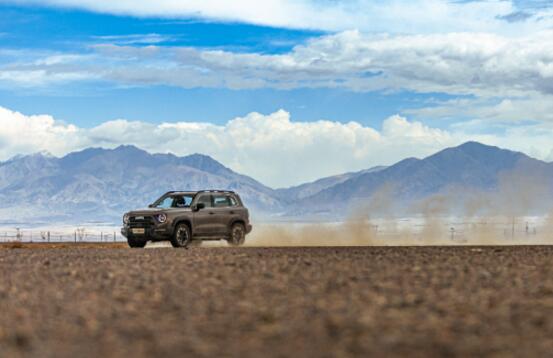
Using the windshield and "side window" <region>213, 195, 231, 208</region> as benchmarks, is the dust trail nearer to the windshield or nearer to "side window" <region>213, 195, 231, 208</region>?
"side window" <region>213, 195, 231, 208</region>

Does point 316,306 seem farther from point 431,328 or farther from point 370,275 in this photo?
point 370,275

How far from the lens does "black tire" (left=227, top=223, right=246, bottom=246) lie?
122ft

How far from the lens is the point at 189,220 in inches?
1417

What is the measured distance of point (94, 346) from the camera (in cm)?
1170

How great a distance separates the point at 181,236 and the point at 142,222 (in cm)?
143

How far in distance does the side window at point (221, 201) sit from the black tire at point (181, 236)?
163 centimetres

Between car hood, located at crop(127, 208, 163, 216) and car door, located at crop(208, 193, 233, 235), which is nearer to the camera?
car hood, located at crop(127, 208, 163, 216)

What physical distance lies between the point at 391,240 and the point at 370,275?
3226cm

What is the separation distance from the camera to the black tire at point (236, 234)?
3719 cm

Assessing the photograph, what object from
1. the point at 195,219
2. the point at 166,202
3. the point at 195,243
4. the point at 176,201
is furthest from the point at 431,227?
the point at 195,219

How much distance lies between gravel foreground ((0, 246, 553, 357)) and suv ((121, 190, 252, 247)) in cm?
1029

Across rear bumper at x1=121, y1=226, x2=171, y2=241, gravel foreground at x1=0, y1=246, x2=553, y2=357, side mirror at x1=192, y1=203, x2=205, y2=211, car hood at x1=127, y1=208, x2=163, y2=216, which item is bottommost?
gravel foreground at x1=0, y1=246, x2=553, y2=357

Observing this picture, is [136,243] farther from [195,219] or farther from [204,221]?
[204,221]

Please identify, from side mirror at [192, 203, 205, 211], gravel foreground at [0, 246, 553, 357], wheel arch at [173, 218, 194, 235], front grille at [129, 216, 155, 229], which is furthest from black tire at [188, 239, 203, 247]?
gravel foreground at [0, 246, 553, 357]
